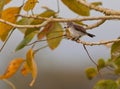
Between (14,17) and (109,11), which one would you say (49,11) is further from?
(109,11)

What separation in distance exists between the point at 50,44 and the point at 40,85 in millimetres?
1413

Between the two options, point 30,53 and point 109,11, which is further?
point 30,53

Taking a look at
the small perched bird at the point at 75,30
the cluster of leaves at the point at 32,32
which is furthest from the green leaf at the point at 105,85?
the small perched bird at the point at 75,30

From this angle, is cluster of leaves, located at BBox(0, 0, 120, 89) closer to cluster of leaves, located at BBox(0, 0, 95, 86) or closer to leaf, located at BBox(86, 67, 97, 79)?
cluster of leaves, located at BBox(0, 0, 95, 86)

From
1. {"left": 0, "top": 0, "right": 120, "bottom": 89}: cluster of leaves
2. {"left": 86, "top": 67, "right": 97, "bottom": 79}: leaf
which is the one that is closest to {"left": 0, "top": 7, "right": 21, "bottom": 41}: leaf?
{"left": 0, "top": 0, "right": 120, "bottom": 89}: cluster of leaves

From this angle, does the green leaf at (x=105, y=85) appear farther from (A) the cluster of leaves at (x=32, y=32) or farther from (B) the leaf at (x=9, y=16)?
(B) the leaf at (x=9, y=16)

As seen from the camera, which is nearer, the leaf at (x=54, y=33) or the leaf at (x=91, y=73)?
the leaf at (x=54, y=33)

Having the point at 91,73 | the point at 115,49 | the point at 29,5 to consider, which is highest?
the point at 29,5

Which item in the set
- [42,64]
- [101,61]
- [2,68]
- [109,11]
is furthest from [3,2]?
[42,64]

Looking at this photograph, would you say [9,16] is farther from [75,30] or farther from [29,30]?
[75,30]

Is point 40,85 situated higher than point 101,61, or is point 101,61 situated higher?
point 101,61

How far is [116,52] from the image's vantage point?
1.99 feet

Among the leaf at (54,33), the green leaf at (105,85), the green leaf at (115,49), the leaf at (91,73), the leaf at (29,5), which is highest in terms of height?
the leaf at (29,5)

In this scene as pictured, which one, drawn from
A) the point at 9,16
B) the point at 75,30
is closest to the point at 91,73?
the point at 75,30
